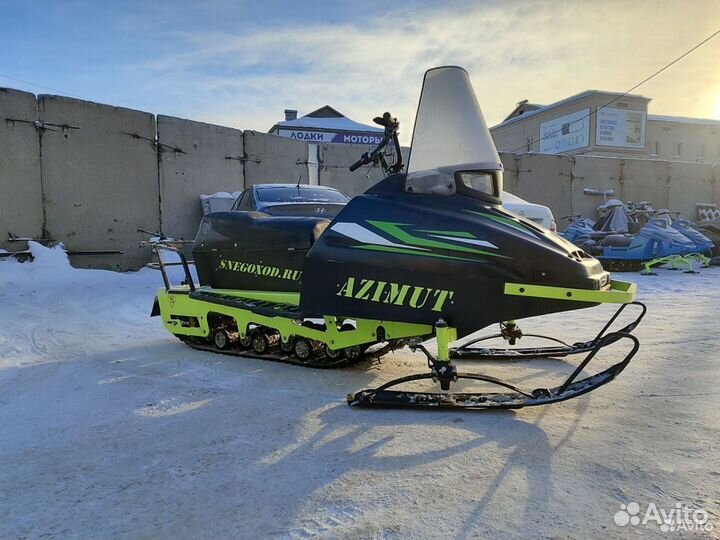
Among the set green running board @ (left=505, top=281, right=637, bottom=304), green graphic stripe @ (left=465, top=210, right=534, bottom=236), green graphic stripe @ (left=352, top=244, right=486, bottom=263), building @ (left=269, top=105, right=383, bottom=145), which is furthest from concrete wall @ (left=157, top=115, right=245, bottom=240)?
building @ (left=269, top=105, right=383, bottom=145)

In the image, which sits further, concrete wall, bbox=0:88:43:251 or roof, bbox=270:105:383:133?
roof, bbox=270:105:383:133

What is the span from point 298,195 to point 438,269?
3.29 metres

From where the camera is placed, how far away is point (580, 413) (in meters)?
2.87

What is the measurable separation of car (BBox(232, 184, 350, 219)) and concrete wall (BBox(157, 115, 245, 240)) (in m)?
4.41

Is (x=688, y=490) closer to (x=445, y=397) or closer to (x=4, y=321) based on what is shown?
(x=445, y=397)

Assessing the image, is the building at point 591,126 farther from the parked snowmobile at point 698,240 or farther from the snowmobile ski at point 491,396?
the snowmobile ski at point 491,396

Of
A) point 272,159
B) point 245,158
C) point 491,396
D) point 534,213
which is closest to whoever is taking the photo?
point 491,396

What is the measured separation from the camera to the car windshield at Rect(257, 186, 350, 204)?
5.82 meters

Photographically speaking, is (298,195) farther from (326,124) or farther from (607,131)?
(607,131)

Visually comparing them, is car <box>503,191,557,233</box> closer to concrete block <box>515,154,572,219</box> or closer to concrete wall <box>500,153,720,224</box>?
concrete wall <box>500,153,720,224</box>

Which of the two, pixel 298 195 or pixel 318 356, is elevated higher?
pixel 298 195

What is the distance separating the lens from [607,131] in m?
38.1

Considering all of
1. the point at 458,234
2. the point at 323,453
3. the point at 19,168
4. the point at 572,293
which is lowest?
the point at 323,453

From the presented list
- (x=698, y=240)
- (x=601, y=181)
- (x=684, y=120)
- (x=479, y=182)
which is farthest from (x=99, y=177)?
(x=684, y=120)
